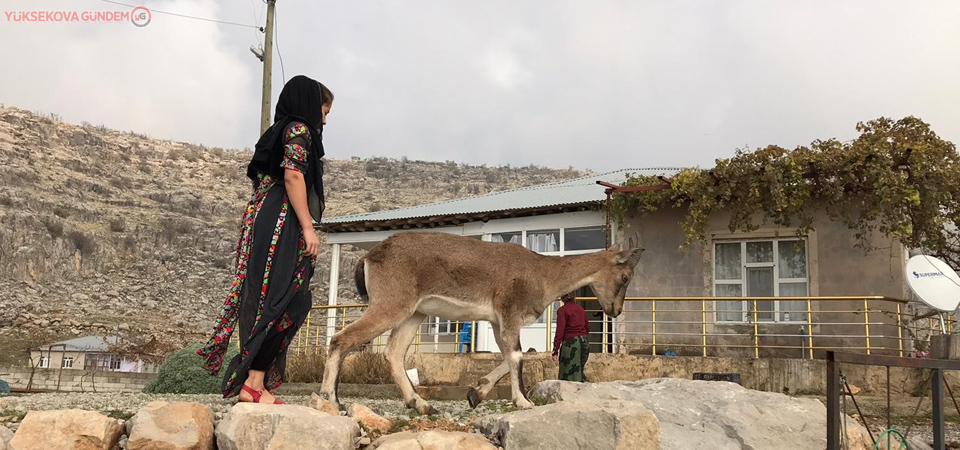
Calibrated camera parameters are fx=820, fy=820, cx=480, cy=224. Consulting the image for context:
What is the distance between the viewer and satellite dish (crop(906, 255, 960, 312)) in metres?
13.7

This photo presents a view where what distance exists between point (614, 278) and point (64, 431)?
6196 millimetres

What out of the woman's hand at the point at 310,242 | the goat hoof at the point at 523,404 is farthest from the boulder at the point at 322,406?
the goat hoof at the point at 523,404

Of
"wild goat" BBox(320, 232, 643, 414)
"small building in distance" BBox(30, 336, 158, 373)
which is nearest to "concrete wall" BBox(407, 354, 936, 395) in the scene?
"wild goat" BBox(320, 232, 643, 414)

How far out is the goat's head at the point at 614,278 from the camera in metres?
9.58

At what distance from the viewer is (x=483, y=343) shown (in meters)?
20.6

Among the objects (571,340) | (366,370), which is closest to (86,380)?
(366,370)

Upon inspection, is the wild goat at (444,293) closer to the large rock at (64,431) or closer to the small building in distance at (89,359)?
the large rock at (64,431)

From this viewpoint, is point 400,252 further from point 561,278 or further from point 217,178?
point 217,178

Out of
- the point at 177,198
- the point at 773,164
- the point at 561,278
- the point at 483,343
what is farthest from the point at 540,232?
the point at 177,198

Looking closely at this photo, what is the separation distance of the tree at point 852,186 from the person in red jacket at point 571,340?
19.2 ft

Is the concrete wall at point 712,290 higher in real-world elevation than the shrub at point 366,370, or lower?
higher

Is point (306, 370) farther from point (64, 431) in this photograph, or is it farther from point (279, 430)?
point (279, 430)

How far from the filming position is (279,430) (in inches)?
200

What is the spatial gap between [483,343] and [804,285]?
7692 millimetres
